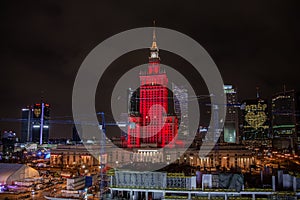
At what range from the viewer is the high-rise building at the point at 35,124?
349 feet

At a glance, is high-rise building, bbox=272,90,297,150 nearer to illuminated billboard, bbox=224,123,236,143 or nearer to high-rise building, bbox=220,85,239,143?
high-rise building, bbox=220,85,239,143

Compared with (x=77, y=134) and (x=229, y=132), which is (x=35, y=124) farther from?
(x=229, y=132)

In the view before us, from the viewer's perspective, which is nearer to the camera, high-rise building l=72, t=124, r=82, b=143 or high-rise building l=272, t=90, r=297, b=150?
high-rise building l=272, t=90, r=297, b=150

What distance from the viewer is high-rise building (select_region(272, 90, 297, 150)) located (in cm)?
9575

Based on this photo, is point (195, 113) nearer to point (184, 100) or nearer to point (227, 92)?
point (184, 100)

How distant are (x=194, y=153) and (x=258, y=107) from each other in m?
88.6

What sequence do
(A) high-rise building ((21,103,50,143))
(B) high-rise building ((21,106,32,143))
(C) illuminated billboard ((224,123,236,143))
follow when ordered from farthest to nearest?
(B) high-rise building ((21,106,32,143)), (A) high-rise building ((21,103,50,143)), (C) illuminated billboard ((224,123,236,143))

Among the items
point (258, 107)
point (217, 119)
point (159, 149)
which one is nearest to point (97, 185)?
point (159, 149)

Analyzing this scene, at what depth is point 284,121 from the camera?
107312 mm

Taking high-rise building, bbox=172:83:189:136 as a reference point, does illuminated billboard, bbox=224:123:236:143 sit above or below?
below

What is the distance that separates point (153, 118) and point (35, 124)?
70249mm

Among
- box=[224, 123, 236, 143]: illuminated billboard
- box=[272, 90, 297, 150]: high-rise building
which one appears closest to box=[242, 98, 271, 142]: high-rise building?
box=[272, 90, 297, 150]: high-rise building

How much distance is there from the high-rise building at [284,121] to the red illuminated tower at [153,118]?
180 ft

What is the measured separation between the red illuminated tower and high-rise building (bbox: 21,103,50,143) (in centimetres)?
5840
